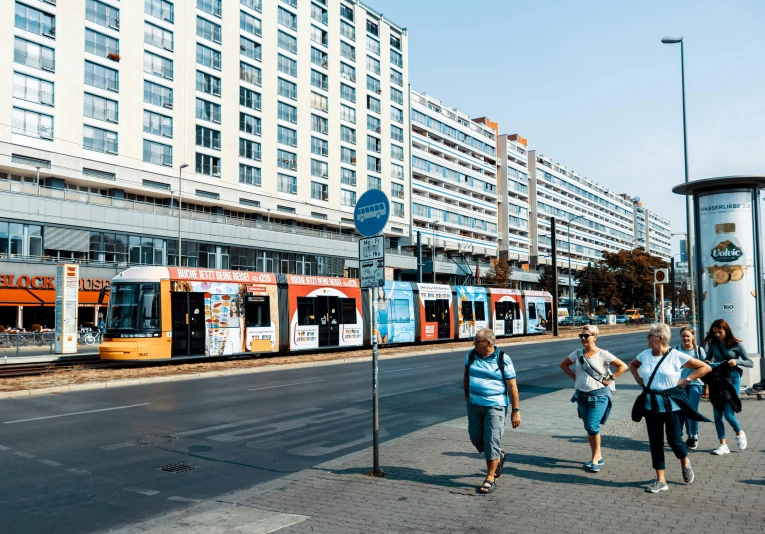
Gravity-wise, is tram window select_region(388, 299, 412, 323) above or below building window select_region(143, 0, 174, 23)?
below

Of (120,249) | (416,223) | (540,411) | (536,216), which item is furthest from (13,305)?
(536,216)

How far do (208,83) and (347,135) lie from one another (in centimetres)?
1728

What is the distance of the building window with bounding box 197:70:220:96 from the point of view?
5241 cm

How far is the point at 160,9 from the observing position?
49.4 metres

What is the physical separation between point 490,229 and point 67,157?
6818 cm

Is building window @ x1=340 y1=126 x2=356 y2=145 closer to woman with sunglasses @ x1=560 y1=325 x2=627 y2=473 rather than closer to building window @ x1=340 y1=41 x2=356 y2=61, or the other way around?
building window @ x1=340 y1=41 x2=356 y2=61

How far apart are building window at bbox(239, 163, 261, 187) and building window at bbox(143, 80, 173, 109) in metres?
8.09

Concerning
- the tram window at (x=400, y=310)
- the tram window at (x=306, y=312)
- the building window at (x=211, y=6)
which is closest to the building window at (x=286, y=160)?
the building window at (x=211, y=6)

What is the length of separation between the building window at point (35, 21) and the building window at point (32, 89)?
10.4 feet

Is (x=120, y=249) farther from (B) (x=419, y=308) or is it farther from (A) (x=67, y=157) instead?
(B) (x=419, y=308)

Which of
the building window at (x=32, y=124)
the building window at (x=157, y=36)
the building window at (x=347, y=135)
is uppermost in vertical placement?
the building window at (x=157, y=36)

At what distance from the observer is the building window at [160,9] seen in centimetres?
4850

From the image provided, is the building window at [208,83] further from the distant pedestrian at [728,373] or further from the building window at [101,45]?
the distant pedestrian at [728,373]

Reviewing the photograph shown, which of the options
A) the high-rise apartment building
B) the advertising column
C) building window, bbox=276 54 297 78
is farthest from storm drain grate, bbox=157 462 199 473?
building window, bbox=276 54 297 78
